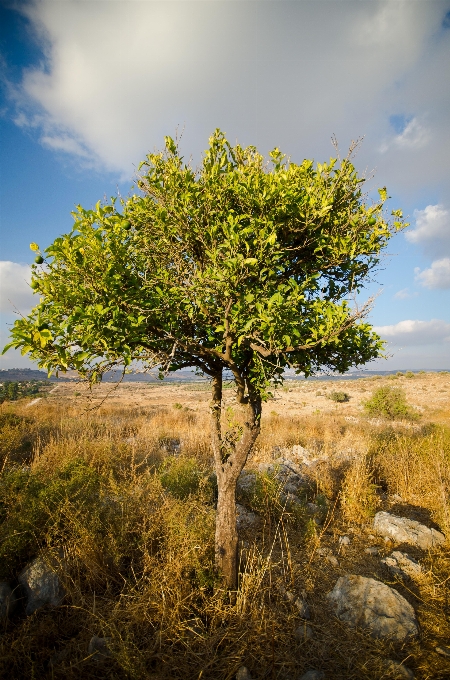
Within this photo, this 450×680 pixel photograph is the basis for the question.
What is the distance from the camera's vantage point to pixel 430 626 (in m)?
3.86

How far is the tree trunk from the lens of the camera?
4.40 m

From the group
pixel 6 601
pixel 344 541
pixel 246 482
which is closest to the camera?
pixel 6 601

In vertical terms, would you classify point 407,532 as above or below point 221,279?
below

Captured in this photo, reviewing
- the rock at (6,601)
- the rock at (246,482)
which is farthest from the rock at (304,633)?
the rock at (246,482)

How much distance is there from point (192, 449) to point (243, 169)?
9.88 metres

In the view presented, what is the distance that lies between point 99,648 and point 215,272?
14.5 ft

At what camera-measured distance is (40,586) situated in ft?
13.7

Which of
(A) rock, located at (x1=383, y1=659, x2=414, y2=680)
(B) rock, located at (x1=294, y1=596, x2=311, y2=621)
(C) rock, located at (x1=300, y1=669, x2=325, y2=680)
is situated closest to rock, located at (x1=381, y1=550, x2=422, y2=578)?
(B) rock, located at (x1=294, y1=596, x2=311, y2=621)

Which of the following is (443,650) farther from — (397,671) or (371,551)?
(371,551)

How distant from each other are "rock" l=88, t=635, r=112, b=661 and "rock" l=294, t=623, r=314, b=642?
2200mm

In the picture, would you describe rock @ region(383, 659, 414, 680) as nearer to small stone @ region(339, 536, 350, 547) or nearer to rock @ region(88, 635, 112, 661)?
small stone @ region(339, 536, 350, 547)

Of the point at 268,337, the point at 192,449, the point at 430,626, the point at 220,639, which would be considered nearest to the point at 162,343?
the point at 268,337

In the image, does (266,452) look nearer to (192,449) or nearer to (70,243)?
(192,449)

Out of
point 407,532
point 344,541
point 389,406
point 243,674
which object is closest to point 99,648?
point 243,674
